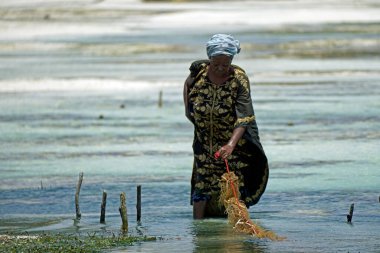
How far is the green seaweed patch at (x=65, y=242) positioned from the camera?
854cm

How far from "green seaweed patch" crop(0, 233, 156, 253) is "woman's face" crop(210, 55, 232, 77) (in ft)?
4.23

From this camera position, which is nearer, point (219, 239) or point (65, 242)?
point (65, 242)

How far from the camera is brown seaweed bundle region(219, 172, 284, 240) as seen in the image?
9.25 meters

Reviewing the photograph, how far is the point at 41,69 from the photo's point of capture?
29.7 metres

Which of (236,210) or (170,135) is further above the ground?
(170,135)

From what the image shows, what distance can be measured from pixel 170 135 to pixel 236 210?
803 cm

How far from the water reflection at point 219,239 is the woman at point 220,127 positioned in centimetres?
23

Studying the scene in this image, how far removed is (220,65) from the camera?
9461 millimetres

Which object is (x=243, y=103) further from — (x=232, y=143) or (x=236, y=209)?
(x=236, y=209)

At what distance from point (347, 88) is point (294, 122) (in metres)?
4.96

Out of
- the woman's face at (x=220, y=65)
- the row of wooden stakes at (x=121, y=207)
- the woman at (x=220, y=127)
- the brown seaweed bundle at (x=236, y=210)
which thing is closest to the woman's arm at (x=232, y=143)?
the woman at (x=220, y=127)

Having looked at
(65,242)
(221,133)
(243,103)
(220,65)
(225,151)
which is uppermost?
(220,65)

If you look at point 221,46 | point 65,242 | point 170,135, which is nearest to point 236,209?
point 221,46

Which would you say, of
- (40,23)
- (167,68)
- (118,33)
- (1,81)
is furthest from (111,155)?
(40,23)
